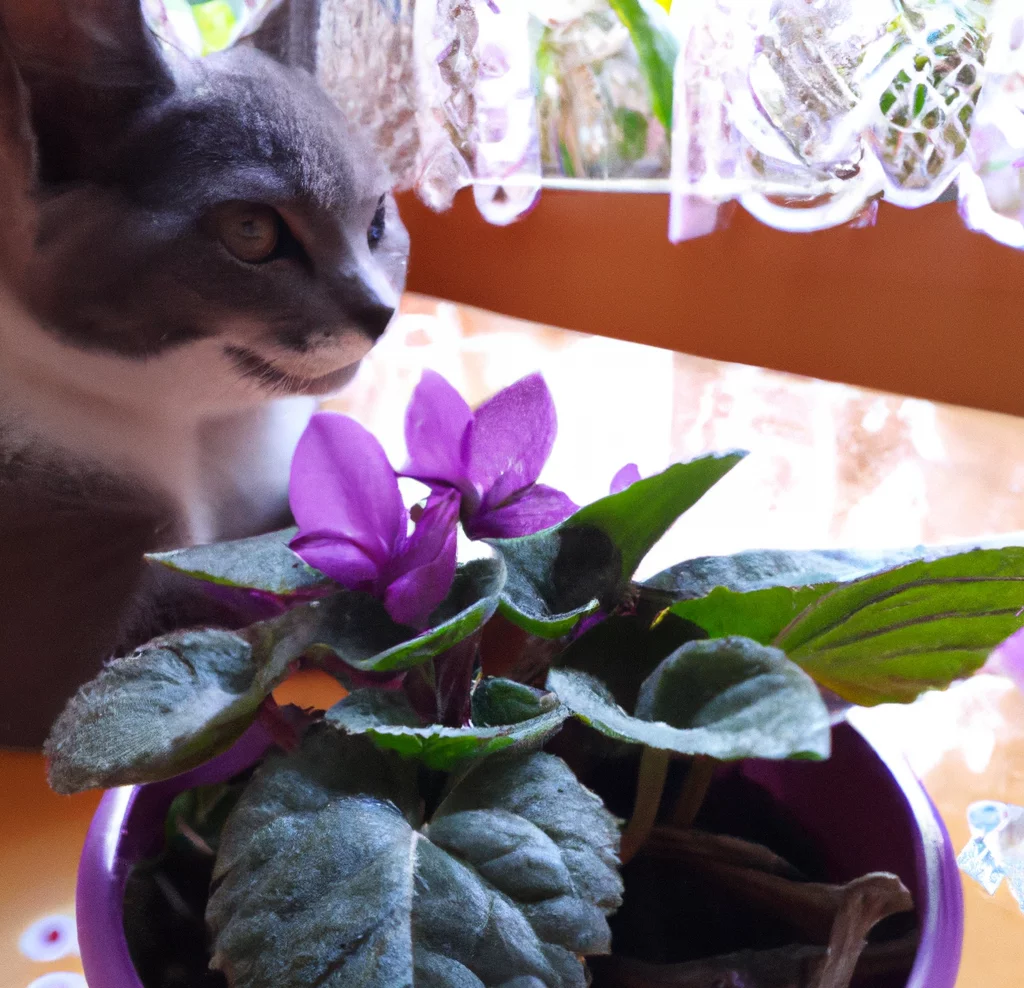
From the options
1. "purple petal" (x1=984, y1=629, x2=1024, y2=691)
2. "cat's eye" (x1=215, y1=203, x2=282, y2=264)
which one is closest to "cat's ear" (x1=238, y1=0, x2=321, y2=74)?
"cat's eye" (x1=215, y1=203, x2=282, y2=264)

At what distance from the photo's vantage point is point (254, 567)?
0.20 metres

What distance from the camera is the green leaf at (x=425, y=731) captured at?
166 mm

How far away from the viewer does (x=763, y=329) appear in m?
0.78

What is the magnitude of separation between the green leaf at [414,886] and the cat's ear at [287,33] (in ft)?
1.12

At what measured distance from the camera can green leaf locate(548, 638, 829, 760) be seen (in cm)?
14

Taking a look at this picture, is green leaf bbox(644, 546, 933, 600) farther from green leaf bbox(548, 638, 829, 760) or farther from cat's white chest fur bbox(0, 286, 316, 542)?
cat's white chest fur bbox(0, 286, 316, 542)

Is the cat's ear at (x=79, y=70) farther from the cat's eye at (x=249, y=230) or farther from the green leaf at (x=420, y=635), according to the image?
the green leaf at (x=420, y=635)

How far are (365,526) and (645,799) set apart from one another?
0.09 m

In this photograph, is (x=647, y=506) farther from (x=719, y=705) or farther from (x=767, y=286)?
(x=767, y=286)

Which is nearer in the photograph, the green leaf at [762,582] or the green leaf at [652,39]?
the green leaf at [762,582]

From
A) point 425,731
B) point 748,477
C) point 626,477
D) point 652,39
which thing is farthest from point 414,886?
point 652,39

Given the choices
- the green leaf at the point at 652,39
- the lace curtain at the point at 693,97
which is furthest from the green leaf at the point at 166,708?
the green leaf at the point at 652,39

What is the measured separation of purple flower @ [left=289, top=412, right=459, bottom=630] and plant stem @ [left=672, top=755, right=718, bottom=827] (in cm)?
8

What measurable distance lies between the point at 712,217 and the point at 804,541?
10.8 inches
